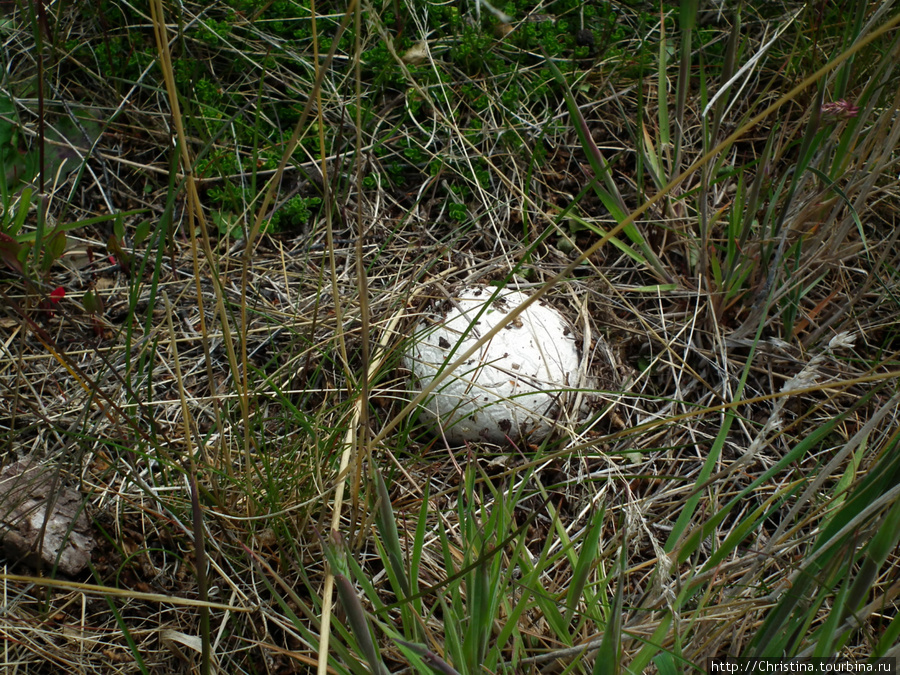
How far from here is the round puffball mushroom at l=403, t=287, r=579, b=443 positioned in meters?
1.66

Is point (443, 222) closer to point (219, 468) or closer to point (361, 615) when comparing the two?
point (219, 468)

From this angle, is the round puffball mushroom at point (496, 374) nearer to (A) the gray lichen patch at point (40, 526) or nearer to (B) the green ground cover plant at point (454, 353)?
(B) the green ground cover plant at point (454, 353)

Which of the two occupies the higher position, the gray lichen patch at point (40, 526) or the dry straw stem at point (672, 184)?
the dry straw stem at point (672, 184)

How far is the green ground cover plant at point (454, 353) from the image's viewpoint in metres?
1.10

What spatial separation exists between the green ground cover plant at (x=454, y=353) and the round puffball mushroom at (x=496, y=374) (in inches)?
2.3

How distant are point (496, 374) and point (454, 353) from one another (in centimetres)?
14

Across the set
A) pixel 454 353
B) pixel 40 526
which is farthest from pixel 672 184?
pixel 40 526

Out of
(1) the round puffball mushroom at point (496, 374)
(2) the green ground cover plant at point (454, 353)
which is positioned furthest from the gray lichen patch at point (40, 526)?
(1) the round puffball mushroom at point (496, 374)

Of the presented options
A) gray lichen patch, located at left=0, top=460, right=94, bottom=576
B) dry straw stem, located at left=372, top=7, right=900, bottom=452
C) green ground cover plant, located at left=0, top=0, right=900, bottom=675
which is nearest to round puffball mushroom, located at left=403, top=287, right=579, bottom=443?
green ground cover plant, located at left=0, top=0, right=900, bottom=675

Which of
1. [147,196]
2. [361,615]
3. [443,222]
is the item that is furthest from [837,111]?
[147,196]

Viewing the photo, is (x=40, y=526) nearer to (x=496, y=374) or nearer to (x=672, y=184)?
(x=496, y=374)

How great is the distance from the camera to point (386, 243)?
1.96 metres

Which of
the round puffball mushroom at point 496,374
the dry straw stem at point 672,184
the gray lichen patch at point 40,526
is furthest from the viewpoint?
the round puffball mushroom at point 496,374

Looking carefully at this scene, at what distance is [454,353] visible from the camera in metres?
1.62
